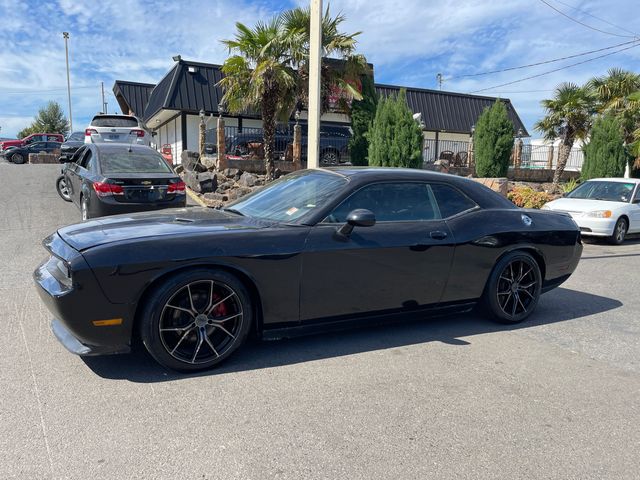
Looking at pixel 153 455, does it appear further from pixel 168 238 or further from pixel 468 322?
pixel 468 322

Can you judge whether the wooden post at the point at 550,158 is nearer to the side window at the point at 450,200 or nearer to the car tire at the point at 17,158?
the side window at the point at 450,200

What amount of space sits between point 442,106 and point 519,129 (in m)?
5.75

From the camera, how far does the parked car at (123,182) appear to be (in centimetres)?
780

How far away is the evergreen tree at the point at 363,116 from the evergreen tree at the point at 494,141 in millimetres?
4063

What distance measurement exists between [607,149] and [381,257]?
16886 millimetres

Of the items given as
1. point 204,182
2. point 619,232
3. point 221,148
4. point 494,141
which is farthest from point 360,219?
point 494,141

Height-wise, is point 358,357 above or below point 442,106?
below

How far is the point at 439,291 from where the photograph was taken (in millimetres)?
4504

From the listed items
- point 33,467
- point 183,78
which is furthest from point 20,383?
point 183,78

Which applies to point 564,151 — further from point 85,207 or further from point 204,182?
point 85,207

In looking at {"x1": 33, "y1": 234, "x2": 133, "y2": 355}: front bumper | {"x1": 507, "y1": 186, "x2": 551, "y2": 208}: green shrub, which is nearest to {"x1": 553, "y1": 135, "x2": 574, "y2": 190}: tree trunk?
{"x1": 507, "y1": 186, "x2": 551, "y2": 208}: green shrub

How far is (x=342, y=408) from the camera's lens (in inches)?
125

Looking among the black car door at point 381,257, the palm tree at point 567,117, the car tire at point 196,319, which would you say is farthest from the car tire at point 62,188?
the palm tree at point 567,117

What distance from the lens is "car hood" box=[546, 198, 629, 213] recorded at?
1096 centimetres
